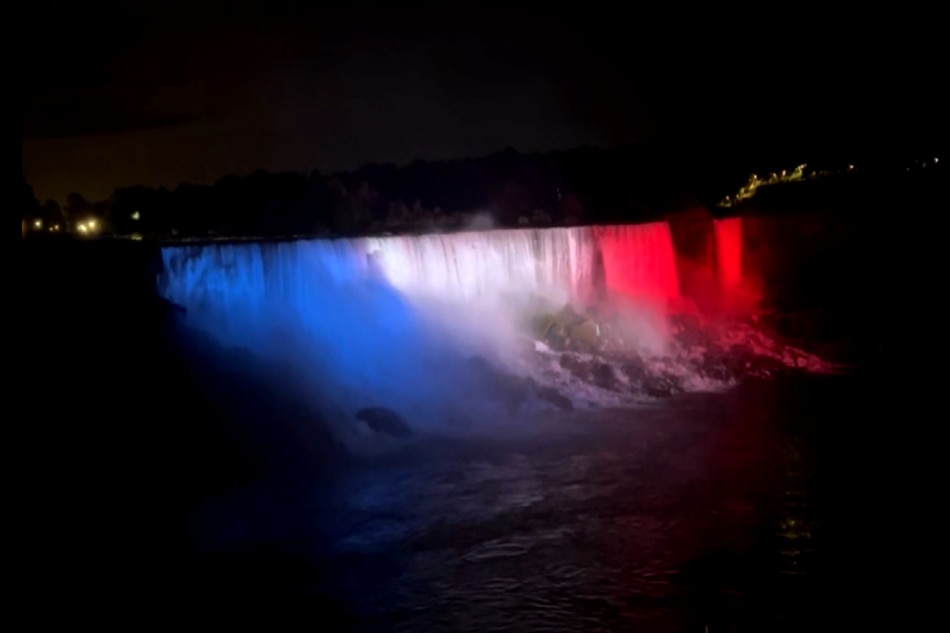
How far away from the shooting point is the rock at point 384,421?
1595 cm

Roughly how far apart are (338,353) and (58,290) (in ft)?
18.6

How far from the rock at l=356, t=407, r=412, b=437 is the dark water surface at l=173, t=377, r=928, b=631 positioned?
51 centimetres

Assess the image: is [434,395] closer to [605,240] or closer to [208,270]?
[208,270]

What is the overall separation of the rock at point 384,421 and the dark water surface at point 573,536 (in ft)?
1.66

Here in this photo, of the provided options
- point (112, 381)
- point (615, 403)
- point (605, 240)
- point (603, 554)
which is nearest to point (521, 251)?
point (605, 240)

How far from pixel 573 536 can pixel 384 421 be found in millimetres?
5845

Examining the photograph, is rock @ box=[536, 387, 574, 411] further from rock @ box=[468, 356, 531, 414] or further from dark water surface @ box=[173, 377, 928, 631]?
dark water surface @ box=[173, 377, 928, 631]

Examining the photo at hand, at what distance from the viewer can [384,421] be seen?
16.1m

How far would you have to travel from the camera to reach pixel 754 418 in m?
16.6

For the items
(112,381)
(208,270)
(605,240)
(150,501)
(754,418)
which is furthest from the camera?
(605,240)

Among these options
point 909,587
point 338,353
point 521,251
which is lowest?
point 909,587

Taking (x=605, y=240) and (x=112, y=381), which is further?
(x=605, y=240)

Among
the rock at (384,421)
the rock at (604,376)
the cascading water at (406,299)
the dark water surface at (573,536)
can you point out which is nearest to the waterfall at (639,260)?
the cascading water at (406,299)

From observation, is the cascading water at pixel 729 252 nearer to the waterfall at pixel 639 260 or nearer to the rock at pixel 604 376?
the waterfall at pixel 639 260
